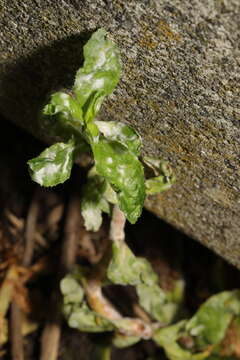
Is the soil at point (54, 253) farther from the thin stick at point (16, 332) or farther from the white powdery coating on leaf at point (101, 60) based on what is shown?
the white powdery coating on leaf at point (101, 60)

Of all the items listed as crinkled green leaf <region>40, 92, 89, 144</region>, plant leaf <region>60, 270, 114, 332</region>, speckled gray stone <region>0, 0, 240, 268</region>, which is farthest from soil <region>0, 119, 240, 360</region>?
crinkled green leaf <region>40, 92, 89, 144</region>

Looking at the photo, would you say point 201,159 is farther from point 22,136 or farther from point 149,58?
point 22,136

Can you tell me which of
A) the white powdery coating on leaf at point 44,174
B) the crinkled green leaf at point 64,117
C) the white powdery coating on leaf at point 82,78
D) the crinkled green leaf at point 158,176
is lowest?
the crinkled green leaf at point 158,176

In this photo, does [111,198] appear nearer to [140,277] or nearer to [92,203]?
[92,203]

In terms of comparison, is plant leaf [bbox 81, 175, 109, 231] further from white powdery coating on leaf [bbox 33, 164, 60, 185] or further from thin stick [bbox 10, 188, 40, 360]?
thin stick [bbox 10, 188, 40, 360]

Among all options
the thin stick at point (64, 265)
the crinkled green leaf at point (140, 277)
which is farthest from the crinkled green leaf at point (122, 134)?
the thin stick at point (64, 265)

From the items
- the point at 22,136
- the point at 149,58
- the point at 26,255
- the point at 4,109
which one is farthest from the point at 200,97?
the point at 22,136


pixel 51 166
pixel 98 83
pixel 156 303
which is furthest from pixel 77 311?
pixel 98 83
